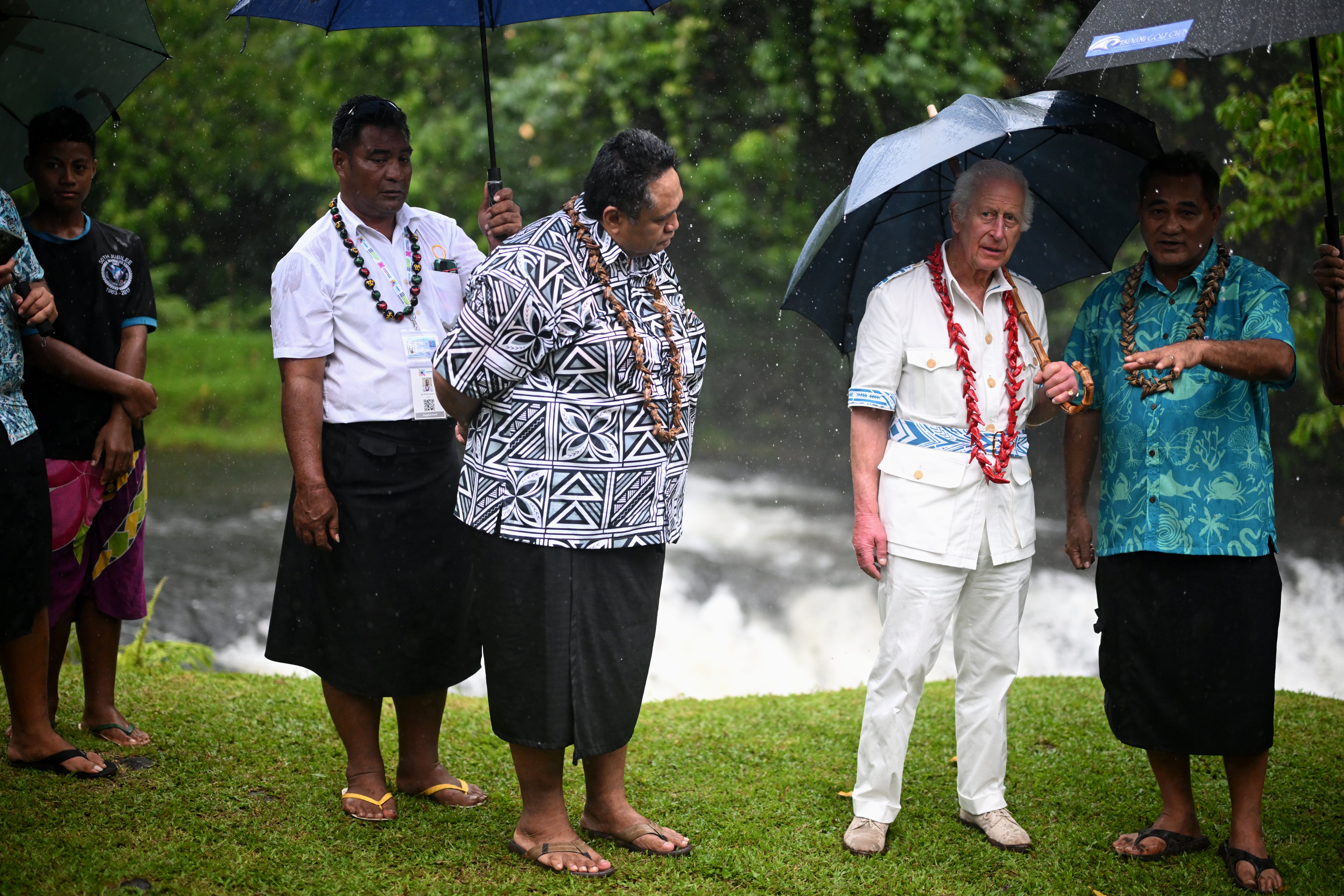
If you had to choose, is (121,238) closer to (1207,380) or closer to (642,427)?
(642,427)

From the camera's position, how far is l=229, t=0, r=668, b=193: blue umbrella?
11.0ft

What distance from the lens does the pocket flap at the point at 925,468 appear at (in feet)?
10.4

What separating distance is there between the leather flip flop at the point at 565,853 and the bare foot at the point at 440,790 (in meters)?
0.46

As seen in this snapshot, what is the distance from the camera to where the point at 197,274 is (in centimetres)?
1186

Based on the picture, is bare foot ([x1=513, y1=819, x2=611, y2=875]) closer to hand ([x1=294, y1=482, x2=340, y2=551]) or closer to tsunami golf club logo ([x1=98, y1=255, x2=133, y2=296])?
hand ([x1=294, y1=482, x2=340, y2=551])

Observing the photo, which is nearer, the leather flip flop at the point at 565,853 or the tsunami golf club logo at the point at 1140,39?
the tsunami golf club logo at the point at 1140,39

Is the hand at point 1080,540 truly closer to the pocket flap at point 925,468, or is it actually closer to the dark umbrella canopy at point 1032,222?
the pocket flap at point 925,468

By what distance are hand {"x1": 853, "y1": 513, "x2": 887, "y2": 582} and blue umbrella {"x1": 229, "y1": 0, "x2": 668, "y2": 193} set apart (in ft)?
4.63

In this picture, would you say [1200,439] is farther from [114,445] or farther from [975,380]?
[114,445]

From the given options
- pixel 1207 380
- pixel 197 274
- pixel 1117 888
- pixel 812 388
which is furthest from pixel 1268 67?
pixel 197 274

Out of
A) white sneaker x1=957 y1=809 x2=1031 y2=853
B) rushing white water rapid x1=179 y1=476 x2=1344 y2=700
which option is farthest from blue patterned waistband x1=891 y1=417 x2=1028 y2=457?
rushing white water rapid x1=179 y1=476 x2=1344 y2=700

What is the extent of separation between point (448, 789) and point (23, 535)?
1429 mm

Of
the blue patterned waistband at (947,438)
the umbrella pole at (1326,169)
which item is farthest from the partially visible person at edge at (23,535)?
the umbrella pole at (1326,169)

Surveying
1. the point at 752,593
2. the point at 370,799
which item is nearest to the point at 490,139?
the point at 370,799
